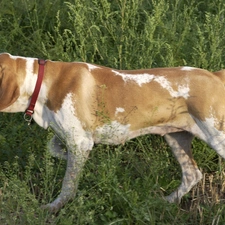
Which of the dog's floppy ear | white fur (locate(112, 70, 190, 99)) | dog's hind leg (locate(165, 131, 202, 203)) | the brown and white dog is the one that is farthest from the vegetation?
white fur (locate(112, 70, 190, 99))

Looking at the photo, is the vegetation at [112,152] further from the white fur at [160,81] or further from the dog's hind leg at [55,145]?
the white fur at [160,81]

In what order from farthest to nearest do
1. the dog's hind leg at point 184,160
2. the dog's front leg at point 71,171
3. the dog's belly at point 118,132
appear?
the dog's hind leg at point 184,160
the dog's belly at point 118,132
the dog's front leg at point 71,171

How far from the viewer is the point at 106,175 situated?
483cm

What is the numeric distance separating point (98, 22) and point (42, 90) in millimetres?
2297

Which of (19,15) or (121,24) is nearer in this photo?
(121,24)

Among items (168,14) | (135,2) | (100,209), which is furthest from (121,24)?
(100,209)

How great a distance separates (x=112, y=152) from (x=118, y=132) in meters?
0.72

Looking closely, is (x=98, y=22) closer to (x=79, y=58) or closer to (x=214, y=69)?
(x=79, y=58)

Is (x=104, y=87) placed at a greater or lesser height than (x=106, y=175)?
greater

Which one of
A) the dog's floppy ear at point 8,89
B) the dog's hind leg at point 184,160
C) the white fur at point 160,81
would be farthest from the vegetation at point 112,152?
the white fur at point 160,81

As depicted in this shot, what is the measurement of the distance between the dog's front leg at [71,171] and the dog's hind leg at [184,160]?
2.59 ft

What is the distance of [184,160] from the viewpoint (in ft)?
17.9

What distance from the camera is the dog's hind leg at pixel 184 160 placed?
17.6ft

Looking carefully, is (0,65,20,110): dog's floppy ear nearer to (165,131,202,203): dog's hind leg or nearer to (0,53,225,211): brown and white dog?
(0,53,225,211): brown and white dog
